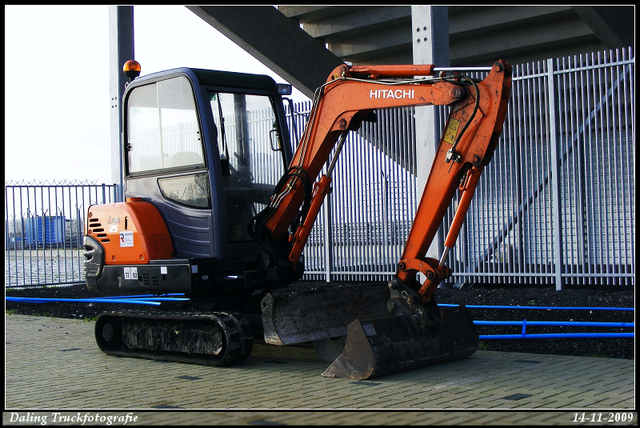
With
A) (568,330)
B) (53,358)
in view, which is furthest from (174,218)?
(568,330)

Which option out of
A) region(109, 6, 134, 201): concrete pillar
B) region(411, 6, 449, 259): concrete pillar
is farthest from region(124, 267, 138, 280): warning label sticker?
region(109, 6, 134, 201): concrete pillar

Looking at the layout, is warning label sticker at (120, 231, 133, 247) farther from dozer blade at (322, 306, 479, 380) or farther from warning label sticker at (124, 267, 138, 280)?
dozer blade at (322, 306, 479, 380)

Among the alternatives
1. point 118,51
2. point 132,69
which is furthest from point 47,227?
point 132,69

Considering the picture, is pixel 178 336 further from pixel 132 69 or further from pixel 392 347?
pixel 132 69

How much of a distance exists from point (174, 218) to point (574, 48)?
1173 cm

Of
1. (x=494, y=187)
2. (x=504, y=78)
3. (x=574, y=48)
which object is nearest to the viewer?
(x=504, y=78)

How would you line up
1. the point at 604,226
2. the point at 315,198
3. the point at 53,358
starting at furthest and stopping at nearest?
1. the point at 604,226
2. the point at 53,358
3. the point at 315,198

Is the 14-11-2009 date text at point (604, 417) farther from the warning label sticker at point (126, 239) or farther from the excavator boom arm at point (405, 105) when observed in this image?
the warning label sticker at point (126, 239)

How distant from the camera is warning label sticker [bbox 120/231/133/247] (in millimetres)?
7363

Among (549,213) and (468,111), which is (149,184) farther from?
(549,213)

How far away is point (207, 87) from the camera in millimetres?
7141

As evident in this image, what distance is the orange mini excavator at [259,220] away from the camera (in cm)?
609

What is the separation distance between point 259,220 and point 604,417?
3.89m

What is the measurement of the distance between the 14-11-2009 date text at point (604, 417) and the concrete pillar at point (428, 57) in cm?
763
